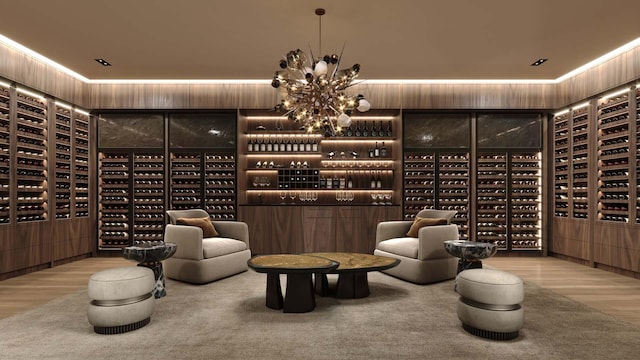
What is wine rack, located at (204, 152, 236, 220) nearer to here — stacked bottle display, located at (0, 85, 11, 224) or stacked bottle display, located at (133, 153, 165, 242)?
stacked bottle display, located at (133, 153, 165, 242)

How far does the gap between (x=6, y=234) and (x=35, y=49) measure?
8.76 feet

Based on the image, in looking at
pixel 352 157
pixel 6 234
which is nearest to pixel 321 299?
pixel 352 157

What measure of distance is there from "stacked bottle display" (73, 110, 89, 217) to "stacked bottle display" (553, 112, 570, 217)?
875 centimetres

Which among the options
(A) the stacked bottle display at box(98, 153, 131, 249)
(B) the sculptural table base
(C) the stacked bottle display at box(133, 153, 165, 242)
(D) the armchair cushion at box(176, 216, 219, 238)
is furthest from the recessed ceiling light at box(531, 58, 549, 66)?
(A) the stacked bottle display at box(98, 153, 131, 249)

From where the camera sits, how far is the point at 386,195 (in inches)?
313

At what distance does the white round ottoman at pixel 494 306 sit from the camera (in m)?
3.11

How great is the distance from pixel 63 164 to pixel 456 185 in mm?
7139

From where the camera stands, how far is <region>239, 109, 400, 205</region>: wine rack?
7.82 meters

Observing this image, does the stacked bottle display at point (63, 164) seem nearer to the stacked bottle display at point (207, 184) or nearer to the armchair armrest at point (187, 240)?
the stacked bottle display at point (207, 184)

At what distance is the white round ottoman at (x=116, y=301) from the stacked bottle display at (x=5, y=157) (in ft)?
11.2

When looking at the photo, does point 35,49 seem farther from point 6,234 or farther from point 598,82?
point 598,82

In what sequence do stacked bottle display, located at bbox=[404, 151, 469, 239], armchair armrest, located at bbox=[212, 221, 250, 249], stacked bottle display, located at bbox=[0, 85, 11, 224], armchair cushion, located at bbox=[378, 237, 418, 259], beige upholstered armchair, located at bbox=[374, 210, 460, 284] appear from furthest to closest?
stacked bottle display, located at bbox=[404, 151, 469, 239], armchair armrest, located at bbox=[212, 221, 250, 249], stacked bottle display, located at bbox=[0, 85, 11, 224], armchair cushion, located at bbox=[378, 237, 418, 259], beige upholstered armchair, located at bbox=[374, 210, 460, 284]

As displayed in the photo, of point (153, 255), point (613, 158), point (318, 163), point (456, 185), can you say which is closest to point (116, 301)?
point (153, 255)

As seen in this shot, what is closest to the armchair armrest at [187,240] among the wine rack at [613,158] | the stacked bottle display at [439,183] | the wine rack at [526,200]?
the stacked bottle display at [439,183]
